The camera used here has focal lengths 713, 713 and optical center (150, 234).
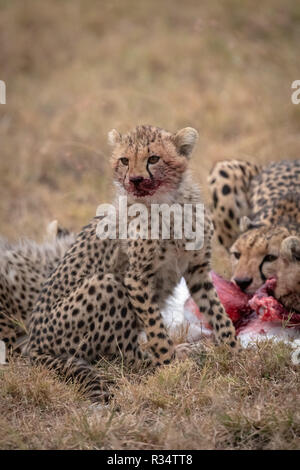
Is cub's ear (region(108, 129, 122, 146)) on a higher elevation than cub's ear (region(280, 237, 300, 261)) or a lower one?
higher

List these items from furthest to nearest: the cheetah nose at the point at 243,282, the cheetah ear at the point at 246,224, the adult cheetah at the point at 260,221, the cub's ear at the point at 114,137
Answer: the cheetah ear at the point at 246,224, the cheetah nose at the point at 243,282, the adult cheetah at the point at 260,221, the cub's ear at the point at 114,137

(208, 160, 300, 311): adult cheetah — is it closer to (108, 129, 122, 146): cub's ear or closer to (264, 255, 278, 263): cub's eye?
(264, 255, 278, 263): cub's eye

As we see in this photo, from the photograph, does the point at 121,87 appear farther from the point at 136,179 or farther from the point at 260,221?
the point at 136,179

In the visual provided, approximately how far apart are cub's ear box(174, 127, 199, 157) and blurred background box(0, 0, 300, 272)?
7.63 feet

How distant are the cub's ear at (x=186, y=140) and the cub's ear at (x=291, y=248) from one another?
706 mm

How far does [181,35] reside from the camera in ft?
31.6

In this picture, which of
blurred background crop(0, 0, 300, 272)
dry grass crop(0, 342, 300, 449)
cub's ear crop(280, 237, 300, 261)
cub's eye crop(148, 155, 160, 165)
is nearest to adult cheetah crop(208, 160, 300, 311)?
cub's ear crop(280, 237, 300, 261)

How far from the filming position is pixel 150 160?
3.49m

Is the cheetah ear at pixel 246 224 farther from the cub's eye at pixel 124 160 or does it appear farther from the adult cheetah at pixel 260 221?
the cub's eye at pixel 124 160

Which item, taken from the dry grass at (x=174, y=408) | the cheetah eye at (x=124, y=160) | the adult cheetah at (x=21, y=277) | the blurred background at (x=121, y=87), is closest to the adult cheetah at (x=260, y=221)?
the dry grass at (x=174, y=408)

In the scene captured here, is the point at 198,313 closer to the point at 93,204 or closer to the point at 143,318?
the point at 143,318

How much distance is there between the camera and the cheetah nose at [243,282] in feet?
13.6

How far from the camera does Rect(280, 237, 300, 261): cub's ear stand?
379 centimetres

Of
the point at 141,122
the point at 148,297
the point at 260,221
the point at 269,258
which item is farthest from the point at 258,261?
the point at 141,122
